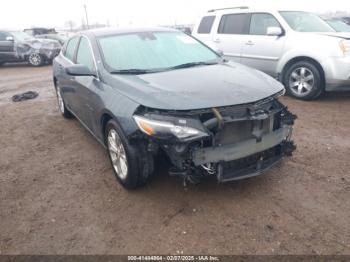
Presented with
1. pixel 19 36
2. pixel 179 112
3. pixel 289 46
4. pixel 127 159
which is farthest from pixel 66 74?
pixel 19 36

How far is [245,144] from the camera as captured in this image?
9.59 feet

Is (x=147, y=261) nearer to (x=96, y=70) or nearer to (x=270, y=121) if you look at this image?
(x=270, y=121)

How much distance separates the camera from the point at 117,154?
342 cm

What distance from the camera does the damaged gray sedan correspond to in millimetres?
2764

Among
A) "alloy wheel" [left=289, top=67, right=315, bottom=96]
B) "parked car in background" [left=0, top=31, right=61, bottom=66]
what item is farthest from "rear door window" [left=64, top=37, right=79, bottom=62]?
"parked car in background" [left=0, top=31, right=61, bottom=66]

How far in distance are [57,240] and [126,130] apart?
1113 mm

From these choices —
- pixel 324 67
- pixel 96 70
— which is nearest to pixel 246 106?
pixel 96 70

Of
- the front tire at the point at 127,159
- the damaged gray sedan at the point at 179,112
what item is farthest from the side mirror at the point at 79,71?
the front tire at the point at 127,159

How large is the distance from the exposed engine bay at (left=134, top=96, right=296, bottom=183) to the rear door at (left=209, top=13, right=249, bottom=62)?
4432 millimetres

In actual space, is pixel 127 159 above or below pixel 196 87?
below

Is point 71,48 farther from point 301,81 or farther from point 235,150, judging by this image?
point 301,81

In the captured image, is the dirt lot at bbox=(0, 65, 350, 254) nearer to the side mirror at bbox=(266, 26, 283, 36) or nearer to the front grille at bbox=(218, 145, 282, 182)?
Answer: the front grille at bbox=(218, 145, 282, 182)

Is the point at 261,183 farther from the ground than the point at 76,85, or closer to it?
closer to it

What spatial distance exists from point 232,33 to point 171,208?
540 centimetres
